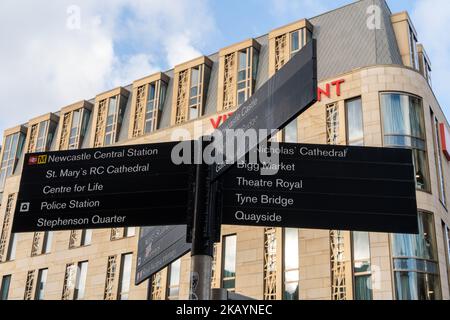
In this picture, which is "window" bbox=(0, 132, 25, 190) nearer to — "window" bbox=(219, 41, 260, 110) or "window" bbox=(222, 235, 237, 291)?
"window" bbox=(219, 41, 260, 110)

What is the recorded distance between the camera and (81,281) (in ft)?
98.8

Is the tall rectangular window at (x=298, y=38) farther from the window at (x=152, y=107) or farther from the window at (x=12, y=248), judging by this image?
the window at (x=12, y=248)

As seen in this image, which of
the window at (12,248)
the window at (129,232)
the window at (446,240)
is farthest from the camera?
the window at (12,248)

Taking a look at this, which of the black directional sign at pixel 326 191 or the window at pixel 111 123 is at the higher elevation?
the window at pixel 111 123

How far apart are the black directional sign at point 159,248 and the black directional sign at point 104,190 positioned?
0.74 metres

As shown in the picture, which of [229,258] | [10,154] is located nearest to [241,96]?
[229,258]

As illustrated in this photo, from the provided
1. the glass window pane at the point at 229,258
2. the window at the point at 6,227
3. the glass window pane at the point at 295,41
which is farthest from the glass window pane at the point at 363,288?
the window at the point at 6,227

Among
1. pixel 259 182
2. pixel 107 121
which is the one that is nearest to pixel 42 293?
pixel 107 121

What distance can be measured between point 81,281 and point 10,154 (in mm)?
14199

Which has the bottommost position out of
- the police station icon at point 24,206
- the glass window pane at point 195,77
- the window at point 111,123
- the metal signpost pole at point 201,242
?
the metal signpost pole at point 201,242

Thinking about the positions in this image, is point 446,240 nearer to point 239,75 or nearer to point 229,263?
point 229,263

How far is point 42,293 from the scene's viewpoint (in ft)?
103

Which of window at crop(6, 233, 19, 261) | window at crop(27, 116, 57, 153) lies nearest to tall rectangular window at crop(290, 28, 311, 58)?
window at crop(27, 116, 57, 153)

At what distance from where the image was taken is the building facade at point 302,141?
21797 millimetres
